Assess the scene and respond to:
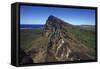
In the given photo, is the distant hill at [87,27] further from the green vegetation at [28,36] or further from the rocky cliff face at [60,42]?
the green vegetation at [28,36]

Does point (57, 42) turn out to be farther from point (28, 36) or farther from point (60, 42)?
point (28, 36)

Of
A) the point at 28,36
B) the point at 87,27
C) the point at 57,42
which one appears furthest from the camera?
the point at 87,27

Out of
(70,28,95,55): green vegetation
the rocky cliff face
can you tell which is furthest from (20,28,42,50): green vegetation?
(70,28,95,55): green vegetation

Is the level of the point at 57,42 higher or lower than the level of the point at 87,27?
lower

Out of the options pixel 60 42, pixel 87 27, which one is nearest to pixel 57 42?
pixel 60 42

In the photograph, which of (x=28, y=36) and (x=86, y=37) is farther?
(x=86, y=37)

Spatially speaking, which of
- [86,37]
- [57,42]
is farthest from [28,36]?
[86,37]

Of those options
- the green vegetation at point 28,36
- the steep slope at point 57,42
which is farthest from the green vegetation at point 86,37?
the green vegetation at point 28,36

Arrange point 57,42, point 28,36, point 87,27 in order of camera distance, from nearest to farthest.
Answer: point 28,36, point 57,42, point 87,27

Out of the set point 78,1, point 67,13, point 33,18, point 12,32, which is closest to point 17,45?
point 12,32
